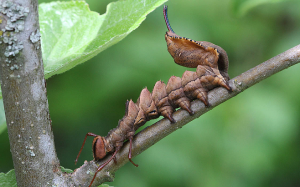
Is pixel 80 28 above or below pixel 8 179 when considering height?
above

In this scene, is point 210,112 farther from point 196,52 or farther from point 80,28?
point 80,28

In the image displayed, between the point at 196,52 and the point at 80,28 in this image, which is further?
the point at 196,52

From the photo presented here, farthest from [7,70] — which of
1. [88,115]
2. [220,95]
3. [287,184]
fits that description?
[287,184]

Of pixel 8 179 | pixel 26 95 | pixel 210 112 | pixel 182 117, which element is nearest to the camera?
pixel 26 95

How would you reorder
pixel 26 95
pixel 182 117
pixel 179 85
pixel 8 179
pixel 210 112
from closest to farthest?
pixel 26 95 → pixel 8 179 → pixel 182 117 → pixel 179 85 → pixel 210 112

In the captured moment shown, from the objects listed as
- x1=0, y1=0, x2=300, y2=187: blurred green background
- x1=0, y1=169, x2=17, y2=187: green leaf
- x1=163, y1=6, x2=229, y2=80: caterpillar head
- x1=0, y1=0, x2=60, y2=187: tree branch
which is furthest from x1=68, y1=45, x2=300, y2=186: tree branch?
x1=0, y1=0, x2=300, y2=187: blurred green background

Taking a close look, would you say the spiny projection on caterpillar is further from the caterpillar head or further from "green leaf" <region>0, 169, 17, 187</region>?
"green leaf" <region>0, 169, 17, 187</region>

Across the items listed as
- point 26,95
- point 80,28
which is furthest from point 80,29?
point 26,95
